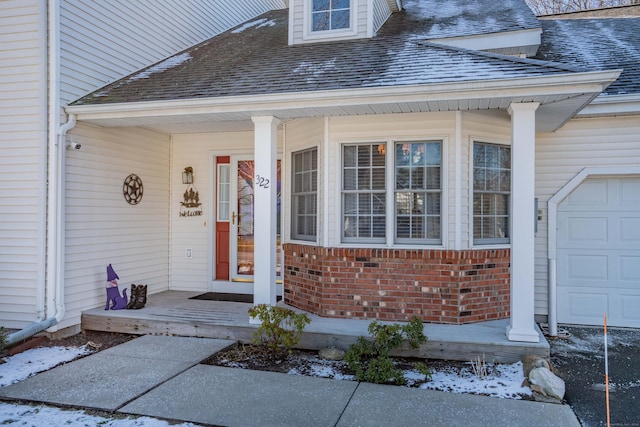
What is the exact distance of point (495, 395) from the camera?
426 cm

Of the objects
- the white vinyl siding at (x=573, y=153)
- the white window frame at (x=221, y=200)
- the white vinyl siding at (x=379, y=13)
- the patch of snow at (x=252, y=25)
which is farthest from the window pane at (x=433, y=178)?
the patch of snow at (x=252, y=25)

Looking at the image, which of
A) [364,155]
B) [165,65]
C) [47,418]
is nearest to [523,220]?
[364,155]

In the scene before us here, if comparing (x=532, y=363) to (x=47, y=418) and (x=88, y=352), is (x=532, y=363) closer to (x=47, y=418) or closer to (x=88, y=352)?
(x=47, y=418)

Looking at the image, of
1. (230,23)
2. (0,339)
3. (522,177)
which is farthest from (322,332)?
(230,23)

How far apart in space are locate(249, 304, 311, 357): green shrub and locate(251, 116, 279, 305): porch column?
43 centimetres

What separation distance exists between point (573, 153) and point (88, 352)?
271 inches

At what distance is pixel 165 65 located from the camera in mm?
7543

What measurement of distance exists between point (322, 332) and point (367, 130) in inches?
102

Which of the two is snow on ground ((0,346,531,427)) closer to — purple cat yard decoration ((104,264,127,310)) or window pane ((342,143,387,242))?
purple cat yard decoration ((104,264,127,310))

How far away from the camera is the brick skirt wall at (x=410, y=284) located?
5.78 m

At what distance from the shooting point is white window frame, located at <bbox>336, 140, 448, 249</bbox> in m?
5.86

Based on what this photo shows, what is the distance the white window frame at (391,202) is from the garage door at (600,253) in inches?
86.5

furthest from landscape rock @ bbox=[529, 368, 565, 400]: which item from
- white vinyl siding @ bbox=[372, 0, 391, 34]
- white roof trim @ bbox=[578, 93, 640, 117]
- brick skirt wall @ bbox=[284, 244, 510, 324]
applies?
white vinyl siding @ bbox=[372, 0, 391, 34]

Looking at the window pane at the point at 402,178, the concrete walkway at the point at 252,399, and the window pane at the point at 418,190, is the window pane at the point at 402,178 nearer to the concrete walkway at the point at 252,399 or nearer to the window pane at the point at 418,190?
the window pane at the point at 418,190
